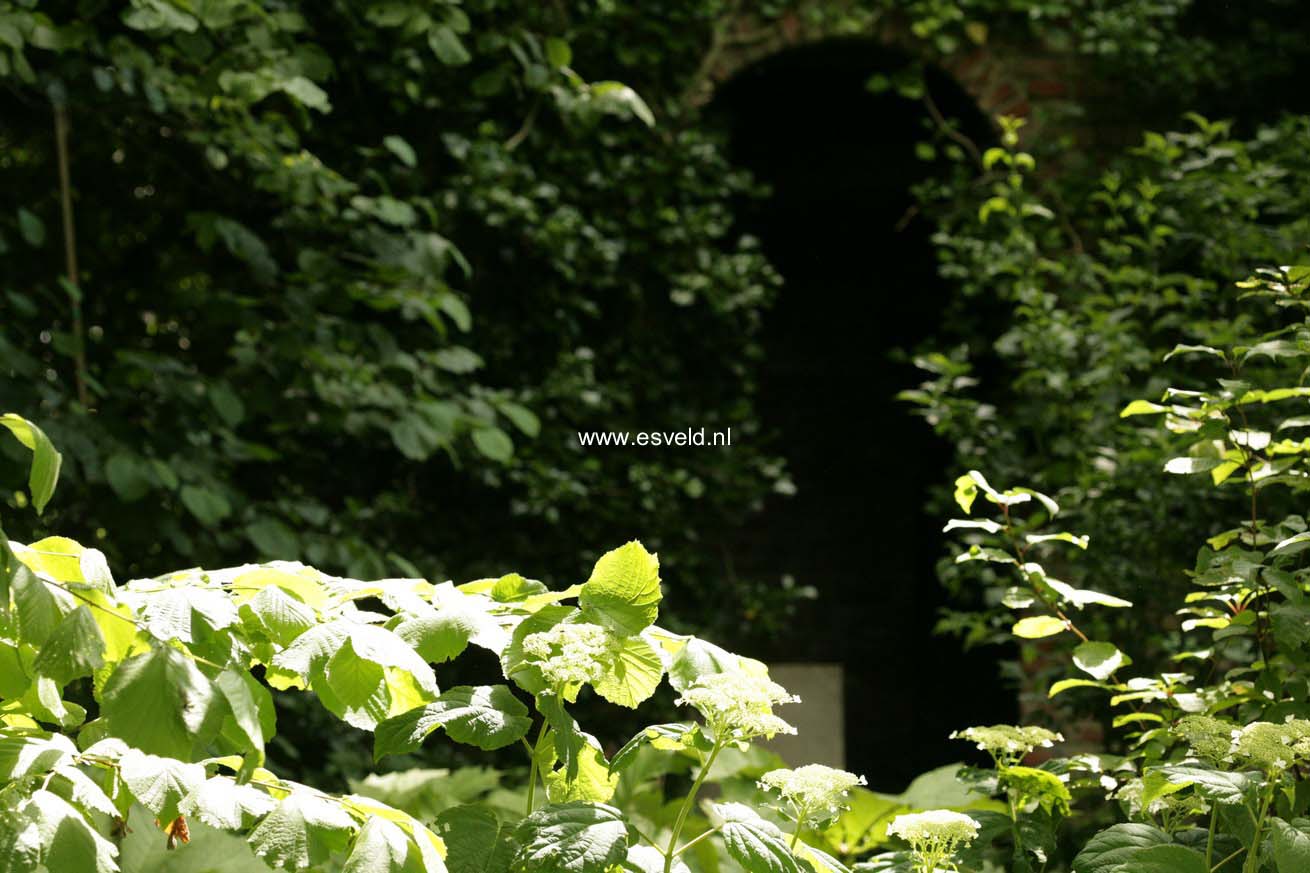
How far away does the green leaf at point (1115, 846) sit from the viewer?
0.94m

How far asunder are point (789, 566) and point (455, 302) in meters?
2.45

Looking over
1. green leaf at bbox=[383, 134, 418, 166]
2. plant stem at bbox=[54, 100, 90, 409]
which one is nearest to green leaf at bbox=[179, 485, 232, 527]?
plant stem at bbox=[54, 100, 90, 409]

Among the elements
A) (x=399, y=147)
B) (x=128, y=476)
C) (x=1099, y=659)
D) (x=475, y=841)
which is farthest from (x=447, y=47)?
(x=475, y=841)

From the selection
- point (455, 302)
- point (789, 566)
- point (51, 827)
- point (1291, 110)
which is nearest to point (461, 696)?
point (51, 827)

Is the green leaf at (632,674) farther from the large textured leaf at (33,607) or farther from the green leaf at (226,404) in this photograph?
the green leaf at (226,404)

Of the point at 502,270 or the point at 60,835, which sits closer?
the point at 60,835

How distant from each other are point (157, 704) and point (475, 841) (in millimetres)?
273

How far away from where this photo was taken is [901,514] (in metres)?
4.59

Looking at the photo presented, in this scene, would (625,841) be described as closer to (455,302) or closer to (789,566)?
(455,302)

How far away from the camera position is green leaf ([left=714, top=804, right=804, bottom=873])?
0.80m

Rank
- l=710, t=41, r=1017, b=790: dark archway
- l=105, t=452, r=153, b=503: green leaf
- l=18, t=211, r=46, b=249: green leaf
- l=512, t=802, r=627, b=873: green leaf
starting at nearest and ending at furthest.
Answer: l=512, t=802, r=627, b=873: green leaf < l=105, t=452, r=153, b=503: green leaf < l=18, t=211, r=46, b=249: green leaf < l=710, t=41, r=1017, b=790: dark archway

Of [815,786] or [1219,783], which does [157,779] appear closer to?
[815,786]

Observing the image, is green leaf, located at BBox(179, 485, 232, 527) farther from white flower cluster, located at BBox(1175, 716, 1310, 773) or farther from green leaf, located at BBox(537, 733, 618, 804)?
white flower cluster, located at BBox(1175, 716, 1310, 773)

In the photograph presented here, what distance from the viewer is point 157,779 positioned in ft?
2.23
